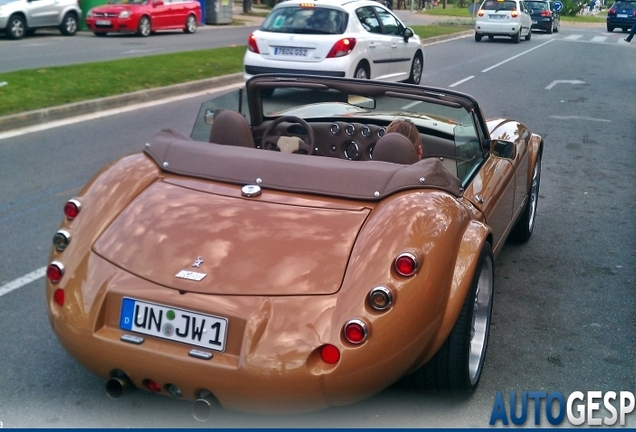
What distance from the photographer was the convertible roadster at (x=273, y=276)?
10.3 ft

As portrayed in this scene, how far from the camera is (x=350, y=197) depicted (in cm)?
371

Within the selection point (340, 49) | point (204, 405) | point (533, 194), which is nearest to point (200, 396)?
point (204, 405)

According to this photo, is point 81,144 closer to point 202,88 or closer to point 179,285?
point 202,88

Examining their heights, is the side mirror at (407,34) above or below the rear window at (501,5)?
above

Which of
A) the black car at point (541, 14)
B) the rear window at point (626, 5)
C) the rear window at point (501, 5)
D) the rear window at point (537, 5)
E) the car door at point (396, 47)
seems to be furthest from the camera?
the rear window at point (626, 5)

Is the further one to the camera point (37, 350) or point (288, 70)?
point (288, 70)

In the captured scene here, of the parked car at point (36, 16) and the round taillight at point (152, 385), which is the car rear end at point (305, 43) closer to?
the round taillight at point (152, 385)

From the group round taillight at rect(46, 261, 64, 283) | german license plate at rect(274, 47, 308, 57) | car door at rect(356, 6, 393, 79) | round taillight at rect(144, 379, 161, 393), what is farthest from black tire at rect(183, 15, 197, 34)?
round taillight at rect(144, 379, 161, 393)

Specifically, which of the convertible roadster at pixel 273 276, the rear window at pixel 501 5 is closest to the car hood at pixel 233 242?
the convertible roadster at pixel 273 276

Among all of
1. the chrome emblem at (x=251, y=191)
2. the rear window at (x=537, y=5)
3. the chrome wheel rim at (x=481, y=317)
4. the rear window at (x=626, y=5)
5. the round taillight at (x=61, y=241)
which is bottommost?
the rear window at (x=626, y=5)

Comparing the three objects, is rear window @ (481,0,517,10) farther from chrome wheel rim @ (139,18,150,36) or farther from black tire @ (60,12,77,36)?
black tire @ (60,12,77,36)

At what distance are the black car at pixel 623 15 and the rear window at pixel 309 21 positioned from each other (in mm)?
33517

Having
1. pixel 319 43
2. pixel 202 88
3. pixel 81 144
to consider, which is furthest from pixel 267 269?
pixel 202 88

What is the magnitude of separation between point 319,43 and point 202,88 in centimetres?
268
